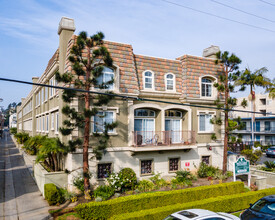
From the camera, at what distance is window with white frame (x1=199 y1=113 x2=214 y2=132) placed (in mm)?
20922

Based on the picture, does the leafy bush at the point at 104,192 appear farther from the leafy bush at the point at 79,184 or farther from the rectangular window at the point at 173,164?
the rectangular window at the point at 173,164

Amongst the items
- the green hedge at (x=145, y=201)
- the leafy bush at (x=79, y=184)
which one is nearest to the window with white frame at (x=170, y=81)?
the green hedge at (x=145, y=201)

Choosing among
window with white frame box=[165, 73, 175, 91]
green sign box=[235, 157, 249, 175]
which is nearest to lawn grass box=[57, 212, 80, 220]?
green sign box=[235, 157, 249, 175]

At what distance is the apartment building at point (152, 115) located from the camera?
16984 millimetres

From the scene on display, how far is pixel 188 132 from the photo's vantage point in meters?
19.6

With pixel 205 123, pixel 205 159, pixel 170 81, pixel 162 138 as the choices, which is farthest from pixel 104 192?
pixel 205 123

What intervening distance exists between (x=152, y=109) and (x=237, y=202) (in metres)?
8.53

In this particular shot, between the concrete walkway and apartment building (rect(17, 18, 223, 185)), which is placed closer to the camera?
the concrete walkway

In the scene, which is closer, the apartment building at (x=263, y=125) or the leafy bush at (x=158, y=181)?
the leafy bush at (x=158, y=181)

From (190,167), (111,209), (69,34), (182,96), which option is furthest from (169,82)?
(111,209)

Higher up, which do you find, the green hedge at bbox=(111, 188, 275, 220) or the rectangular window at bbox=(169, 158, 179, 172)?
the rectangular window at bbox=(169, 158, 179, 172)

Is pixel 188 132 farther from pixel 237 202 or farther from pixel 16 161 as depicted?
pixel 16 161

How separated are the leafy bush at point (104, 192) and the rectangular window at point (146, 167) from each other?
3237 mm

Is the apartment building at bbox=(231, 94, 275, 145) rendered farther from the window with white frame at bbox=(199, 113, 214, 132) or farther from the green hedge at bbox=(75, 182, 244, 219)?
the green hedge at bbox=(75, 182, 244, 219)
